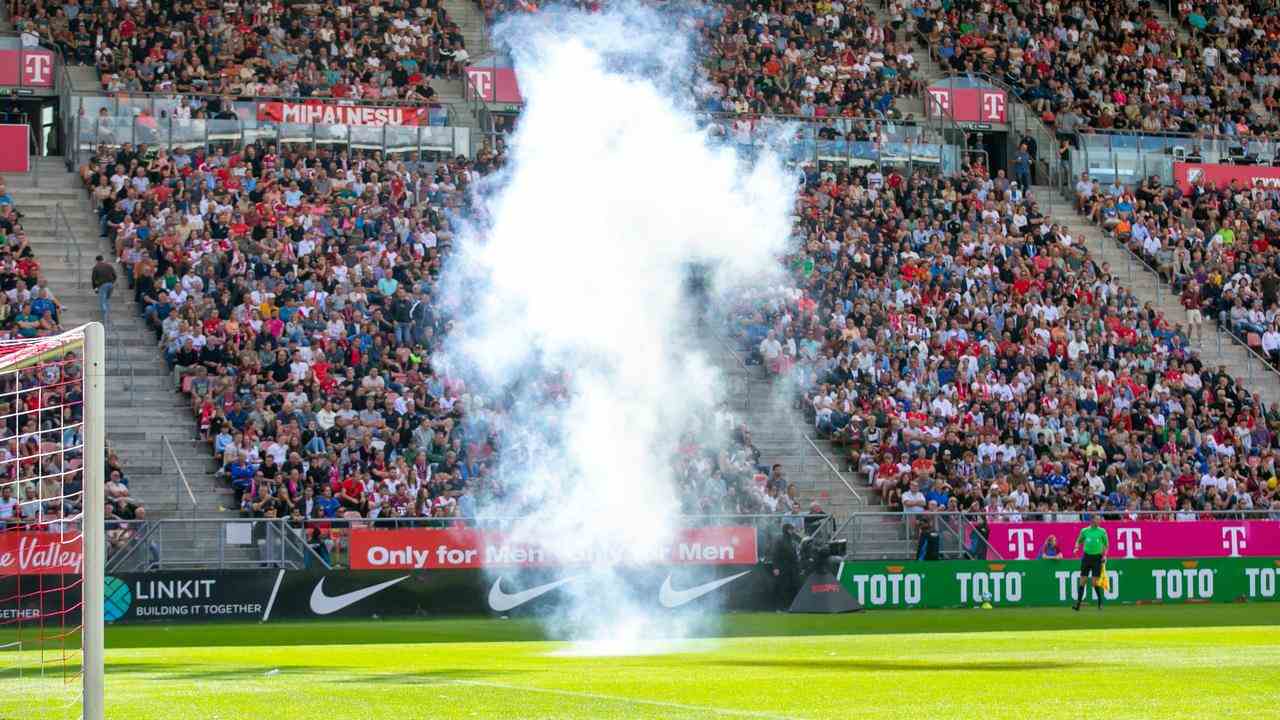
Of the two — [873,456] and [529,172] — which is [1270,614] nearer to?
[873,456]

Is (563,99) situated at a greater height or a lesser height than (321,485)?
greater

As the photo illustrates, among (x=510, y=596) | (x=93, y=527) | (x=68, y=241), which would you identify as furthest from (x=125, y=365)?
(x=93, y=527)

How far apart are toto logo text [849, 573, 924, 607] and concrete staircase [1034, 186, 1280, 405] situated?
13.1 meters

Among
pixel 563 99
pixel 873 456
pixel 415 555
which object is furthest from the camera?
pixel 873 456

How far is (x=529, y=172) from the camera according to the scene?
32125 millimetres

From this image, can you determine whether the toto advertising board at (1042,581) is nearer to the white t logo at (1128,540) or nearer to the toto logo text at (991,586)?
the toto logo text at (991,586)

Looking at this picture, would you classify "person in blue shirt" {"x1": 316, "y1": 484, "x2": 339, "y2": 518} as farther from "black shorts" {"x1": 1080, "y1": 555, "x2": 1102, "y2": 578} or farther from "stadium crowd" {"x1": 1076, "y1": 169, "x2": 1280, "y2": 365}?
"stadium crowd" {"x1": 1076, "y1": 169, "x2": 1280, "y2": 365}

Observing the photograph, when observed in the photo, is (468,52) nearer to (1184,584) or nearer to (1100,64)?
(1100,64)

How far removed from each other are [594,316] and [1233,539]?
13237mm

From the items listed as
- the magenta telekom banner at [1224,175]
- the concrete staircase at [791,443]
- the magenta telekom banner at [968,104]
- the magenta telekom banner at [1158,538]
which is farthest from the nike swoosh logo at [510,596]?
the magenta telekom banner at [1224,175]

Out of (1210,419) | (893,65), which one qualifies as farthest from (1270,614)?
(893,65)

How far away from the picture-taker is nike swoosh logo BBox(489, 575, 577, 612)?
96.3ft

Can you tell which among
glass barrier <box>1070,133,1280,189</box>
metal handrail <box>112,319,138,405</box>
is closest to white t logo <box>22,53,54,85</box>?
metal handrail <box>112,319,138,405</box>

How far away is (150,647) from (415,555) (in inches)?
277
